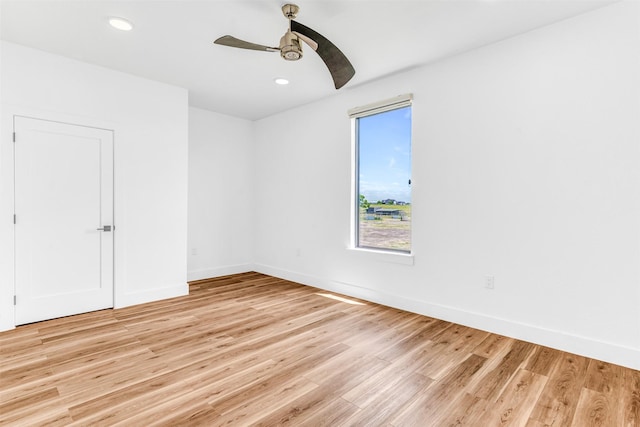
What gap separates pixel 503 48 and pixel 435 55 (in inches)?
23.6

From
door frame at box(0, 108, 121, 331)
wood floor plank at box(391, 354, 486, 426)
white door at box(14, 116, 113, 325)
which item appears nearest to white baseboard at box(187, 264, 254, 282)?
white door at box(14, 116, 113, 325)

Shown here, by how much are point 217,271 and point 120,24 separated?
3.68 m

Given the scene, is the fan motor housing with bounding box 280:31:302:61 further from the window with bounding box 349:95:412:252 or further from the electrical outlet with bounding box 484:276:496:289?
the electrical outlet with bounding box 484:276:496:289

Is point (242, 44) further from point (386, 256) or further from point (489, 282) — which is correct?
point (489, 282)

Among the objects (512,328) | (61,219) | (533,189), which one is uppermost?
(533,189)

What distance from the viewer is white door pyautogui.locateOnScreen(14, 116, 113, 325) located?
125 inches

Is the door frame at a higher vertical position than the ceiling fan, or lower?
lower

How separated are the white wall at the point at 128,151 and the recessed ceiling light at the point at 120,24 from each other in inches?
42.6

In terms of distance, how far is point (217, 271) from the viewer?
212 inches

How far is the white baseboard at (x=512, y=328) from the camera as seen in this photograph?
243cm

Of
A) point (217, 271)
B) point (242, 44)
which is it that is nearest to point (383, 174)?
point (242, 44)

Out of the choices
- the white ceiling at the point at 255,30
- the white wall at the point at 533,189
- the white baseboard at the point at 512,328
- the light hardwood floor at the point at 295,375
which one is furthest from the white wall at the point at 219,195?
the white wall at the point at 533,189

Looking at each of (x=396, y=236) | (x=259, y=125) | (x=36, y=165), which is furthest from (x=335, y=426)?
(x=259, y=125)

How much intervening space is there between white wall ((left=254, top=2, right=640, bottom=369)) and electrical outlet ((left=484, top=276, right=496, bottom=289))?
0.16 ft
